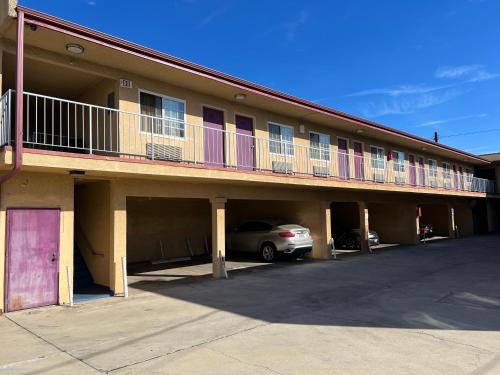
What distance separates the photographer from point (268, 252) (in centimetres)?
1566

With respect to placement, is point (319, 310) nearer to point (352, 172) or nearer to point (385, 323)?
point (385, 323)

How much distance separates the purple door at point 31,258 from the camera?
8.38m

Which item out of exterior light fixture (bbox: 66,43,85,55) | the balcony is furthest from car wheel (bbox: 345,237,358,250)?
exterior light fixture (bbox: 66,43,85,55)

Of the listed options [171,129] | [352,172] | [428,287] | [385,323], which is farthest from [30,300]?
[352,172]

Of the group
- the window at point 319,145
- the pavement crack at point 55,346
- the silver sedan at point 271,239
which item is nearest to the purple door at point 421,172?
the window at point 319,145

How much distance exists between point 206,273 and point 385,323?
7.21 metres

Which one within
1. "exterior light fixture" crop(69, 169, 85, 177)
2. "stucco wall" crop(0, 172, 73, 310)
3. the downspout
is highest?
the downspout

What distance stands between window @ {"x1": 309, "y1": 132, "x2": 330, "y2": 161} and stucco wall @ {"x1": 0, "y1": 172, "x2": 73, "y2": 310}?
9822mm

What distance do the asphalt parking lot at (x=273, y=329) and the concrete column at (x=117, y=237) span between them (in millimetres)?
568

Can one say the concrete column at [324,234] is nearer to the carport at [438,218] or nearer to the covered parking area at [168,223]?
the covered parking area at [168,223]

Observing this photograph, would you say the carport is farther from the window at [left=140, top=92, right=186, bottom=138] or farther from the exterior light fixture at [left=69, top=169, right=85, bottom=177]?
the exterior light fixture at [left=69, top=169, right=85, bottom=177]

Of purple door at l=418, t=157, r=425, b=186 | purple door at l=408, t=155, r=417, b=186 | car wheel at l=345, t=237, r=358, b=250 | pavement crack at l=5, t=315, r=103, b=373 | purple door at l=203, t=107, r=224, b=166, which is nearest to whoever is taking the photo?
pavement crack at l=5, t=315, r=103, b=373

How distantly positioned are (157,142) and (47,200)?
10.8 feet

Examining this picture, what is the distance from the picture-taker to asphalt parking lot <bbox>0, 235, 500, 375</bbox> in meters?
5.08
